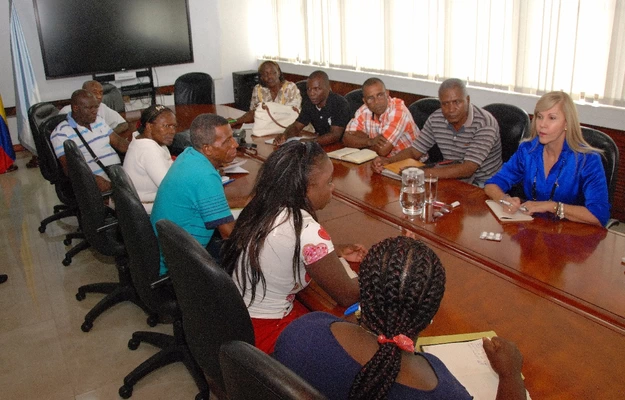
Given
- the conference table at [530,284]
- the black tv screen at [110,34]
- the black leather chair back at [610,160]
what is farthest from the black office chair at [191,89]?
the black leather chair back at [610,160]

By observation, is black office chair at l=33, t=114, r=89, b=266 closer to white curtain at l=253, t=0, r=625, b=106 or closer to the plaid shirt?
the plaid shirt

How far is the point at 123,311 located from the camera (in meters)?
3.10

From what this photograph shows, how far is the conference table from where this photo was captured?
4.34 ft

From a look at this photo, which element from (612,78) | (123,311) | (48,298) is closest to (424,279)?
(123,311)

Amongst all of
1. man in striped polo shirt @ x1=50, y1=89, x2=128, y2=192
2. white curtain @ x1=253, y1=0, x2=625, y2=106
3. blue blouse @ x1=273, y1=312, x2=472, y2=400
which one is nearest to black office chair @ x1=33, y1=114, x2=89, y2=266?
man in striped polo shirt @ x1=50, y1=89, x2=128, y2=192

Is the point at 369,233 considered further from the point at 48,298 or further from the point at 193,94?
the point at 193,94

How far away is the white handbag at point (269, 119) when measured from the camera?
13.1ft

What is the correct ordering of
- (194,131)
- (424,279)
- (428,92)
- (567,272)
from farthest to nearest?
(428,92), (194,131), (567,272), (424,279)

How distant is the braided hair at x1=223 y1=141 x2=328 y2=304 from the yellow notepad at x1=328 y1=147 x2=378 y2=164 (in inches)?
55.2

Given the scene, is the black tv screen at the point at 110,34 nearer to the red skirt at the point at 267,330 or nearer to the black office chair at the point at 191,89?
the black office chair at the point at 191,89

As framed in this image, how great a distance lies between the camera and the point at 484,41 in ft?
14.7

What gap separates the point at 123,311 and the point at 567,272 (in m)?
2.41

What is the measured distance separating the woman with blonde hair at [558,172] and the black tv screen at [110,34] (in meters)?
5.32

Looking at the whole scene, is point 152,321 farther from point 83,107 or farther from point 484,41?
point 484,41
